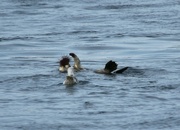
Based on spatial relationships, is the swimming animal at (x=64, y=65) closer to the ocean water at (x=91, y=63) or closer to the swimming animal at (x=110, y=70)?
the ocean water at (x=91, y=63)

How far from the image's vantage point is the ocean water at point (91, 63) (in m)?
15.8

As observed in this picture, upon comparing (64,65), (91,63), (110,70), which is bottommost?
(91,63)

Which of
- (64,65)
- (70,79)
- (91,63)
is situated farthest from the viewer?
(91,63)


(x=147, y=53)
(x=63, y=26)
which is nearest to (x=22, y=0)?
(x=63, y=26)

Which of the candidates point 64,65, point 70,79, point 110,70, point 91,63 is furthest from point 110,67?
point 91,63

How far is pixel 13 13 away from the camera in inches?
1358

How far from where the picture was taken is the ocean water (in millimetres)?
15758

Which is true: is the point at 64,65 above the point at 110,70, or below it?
above

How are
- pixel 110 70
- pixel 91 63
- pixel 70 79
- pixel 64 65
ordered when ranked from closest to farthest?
pixel 70 79, pixel 110 70, pixel 64 65, pixel 91 63

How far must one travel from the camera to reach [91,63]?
22.7m

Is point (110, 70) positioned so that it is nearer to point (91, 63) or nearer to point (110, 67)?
point (110, 67)

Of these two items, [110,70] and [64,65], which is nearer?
[110,70]

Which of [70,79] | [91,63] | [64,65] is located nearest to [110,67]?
[64,65]

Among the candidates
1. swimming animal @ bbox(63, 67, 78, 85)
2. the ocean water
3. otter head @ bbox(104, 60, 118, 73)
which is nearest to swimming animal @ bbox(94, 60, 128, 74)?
otter head @ bbox(104, 60, 118, 73)
